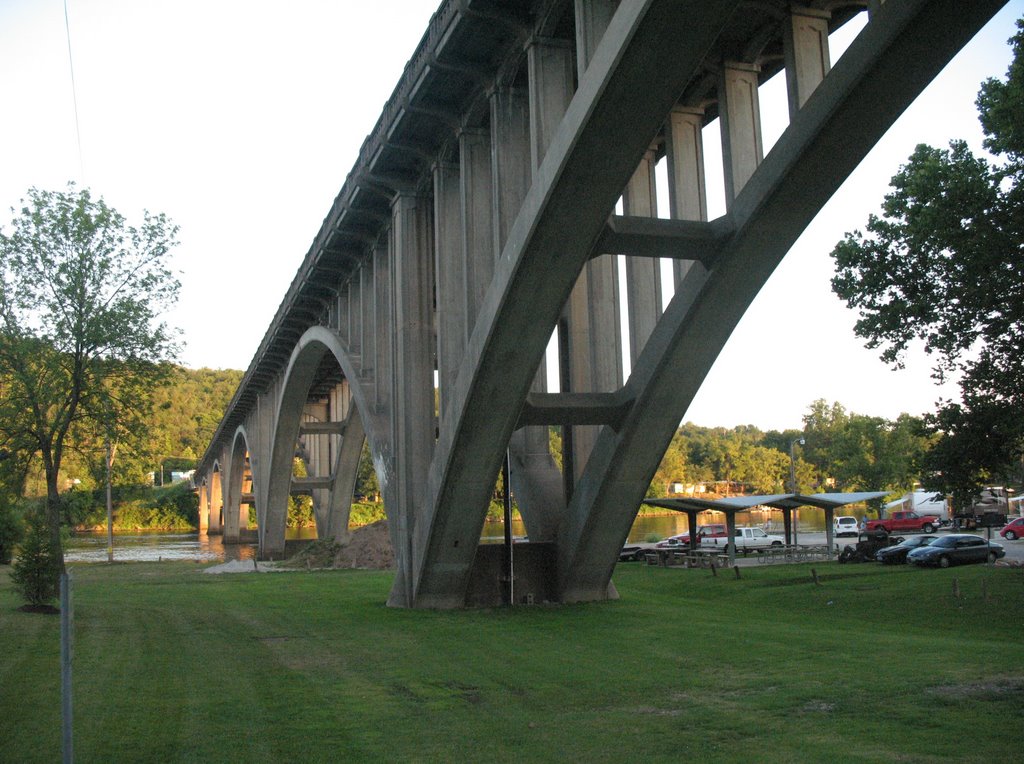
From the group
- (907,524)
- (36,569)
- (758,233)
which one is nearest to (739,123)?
(758,233)

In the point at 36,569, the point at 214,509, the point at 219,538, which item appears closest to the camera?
the point at 36,569

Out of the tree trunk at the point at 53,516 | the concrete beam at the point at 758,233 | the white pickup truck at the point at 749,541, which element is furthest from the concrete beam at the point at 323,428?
the concrete beam at the point at 758,233

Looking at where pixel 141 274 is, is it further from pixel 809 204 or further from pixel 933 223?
pixel 933 223

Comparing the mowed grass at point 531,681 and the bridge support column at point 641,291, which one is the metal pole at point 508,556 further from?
the bridge support column at point 641,291

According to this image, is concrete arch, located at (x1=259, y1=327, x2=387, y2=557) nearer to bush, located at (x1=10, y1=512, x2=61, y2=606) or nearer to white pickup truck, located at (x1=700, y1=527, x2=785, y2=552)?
bush, located at (x1=10, y1=512, x2=61, y2=606)

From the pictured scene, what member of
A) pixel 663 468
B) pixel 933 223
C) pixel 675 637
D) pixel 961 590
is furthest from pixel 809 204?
pixel 663 468

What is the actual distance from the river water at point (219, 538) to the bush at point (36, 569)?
3395 centimetres

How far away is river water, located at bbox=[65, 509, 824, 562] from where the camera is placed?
61.2 metres

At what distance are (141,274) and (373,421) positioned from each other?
6506 millimetres

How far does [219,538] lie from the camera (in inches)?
3548

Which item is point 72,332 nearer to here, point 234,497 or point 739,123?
point 739,123

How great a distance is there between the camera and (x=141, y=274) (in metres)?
23.2

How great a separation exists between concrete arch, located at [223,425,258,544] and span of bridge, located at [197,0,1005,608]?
53547 millimetres

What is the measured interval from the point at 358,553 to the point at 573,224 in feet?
92.9
